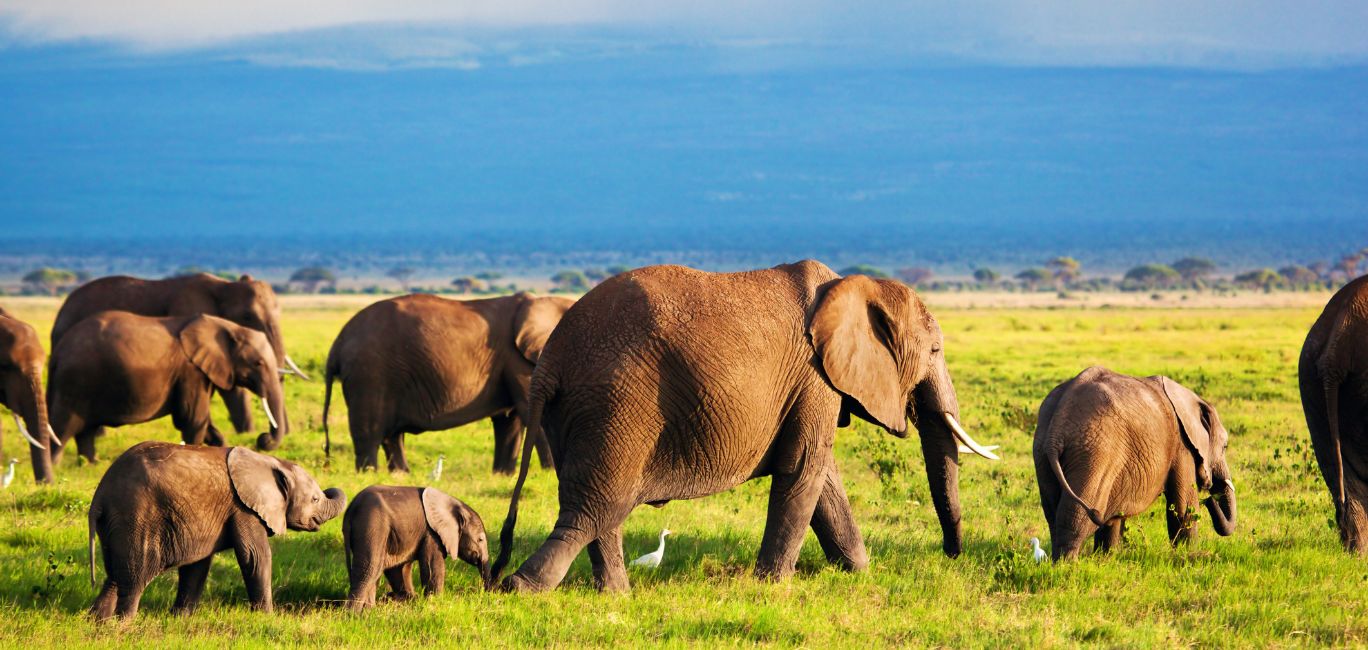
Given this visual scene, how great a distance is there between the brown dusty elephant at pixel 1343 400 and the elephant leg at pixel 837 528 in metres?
3.08

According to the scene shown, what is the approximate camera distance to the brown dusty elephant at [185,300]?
19.2 metres

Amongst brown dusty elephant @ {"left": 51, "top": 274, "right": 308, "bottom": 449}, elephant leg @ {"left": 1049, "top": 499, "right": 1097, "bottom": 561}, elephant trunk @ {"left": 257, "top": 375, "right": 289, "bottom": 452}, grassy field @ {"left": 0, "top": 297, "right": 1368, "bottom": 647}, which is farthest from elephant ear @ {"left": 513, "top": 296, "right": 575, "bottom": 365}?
elephant leg @ {"left": 1049, "top": 499, "right": 1097, "bottom": 561}

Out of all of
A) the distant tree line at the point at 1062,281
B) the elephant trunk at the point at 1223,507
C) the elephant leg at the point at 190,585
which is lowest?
the distant tree line at the point at 1062,281

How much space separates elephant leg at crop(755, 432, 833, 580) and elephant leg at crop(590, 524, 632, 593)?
88 cm

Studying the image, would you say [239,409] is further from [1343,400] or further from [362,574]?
[1343,400]

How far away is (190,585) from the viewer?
8750mm

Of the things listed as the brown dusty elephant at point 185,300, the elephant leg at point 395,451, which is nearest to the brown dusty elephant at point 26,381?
the elephant leg at point 395,451

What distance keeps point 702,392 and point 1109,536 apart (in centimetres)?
329

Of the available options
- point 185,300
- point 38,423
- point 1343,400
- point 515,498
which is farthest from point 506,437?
point 1343,400

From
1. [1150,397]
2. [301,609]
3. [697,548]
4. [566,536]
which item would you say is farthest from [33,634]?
[1150,397]

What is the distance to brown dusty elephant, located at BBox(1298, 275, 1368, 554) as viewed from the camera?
9891 mm

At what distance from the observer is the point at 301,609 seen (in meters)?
8.98

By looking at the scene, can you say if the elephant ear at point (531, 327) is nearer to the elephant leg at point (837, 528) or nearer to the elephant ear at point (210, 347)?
the elephant ear at point (210, 347)

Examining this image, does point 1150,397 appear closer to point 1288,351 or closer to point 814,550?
point 814,550
